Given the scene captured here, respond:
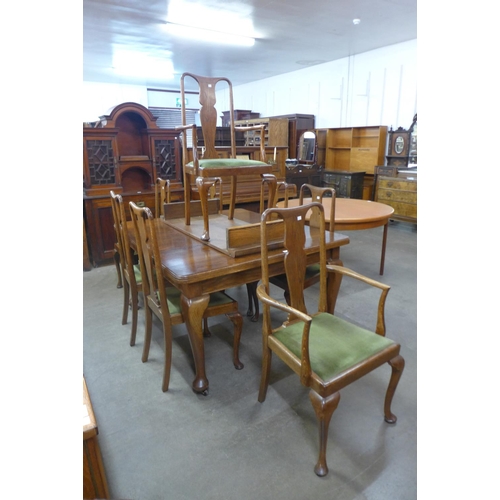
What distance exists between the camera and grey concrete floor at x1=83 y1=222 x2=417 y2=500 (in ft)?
4.63

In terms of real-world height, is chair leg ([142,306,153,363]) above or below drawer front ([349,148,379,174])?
below

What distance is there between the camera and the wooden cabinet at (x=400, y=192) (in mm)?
5371

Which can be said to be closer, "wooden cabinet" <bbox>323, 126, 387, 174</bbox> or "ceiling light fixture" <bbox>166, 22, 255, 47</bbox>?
"ceiling light fixture" <bbox>166, 22, 255, 47</bbox>

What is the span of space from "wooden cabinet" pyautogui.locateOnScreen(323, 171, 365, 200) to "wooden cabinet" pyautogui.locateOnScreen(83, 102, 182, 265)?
3.31 metres

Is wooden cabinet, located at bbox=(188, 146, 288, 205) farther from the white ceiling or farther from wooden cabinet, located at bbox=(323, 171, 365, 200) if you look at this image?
wooden cabinet, located at bbox=(323, 171, 365, 200)

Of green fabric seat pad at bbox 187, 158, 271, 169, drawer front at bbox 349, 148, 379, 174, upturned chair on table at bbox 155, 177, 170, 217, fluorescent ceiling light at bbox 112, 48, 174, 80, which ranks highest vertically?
fluorescent ceiling light at bbox 112, 48, 174, 80

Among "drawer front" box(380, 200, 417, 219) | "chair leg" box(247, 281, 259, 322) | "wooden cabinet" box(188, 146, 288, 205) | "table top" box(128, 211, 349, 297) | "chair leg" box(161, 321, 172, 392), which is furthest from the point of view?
"drawer front" box(380, 200, 417, 219)

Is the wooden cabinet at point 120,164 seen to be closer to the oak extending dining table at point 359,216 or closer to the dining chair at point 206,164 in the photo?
the dining chair at point 206,164

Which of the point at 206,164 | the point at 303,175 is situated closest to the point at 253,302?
the point at 206,164

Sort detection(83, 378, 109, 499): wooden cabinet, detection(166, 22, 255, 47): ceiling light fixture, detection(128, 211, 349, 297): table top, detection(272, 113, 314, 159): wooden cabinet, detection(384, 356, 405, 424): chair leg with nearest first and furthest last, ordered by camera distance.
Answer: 1. detection(83, 378, 109, 499): wooden cabinet
2. detection(384, 356, 405, 424): chair leg
3. detection(128, 211, 349, 297): table top
4. detection(166, 22, 255, 47): ceiling light fixture
5. detection(272, 113, 314, 159): wooden cabinet

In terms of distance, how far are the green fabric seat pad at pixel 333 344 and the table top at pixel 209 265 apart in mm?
386

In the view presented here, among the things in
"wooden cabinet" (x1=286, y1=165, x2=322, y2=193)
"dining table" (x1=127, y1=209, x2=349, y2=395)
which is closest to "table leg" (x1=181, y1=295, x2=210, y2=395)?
"dining table" (x1=127, y1=209, x2=349, y2=395)
